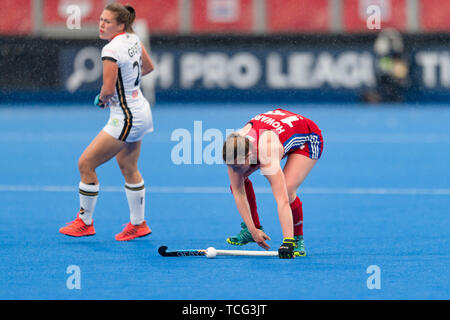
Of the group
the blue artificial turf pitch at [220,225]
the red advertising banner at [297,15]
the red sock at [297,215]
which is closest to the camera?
the blue artificial turf pitch at [220,225]

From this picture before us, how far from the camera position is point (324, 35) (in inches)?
853

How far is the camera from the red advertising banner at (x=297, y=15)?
27656 millimetres

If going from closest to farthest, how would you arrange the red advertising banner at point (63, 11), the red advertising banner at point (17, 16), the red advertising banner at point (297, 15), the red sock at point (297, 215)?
the red sock at point (297, 215) < the red advertising banner at point (17, 16) < the red advertising banner at point (63, 11) < the red advertising banner at point (297, 15)

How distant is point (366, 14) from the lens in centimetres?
2741

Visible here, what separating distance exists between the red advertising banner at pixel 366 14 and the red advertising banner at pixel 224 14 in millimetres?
2859

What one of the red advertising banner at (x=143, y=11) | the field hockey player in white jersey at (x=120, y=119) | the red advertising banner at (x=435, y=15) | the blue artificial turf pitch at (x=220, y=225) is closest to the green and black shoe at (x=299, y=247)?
the blue artificial turf pitch at (x=220, y=225)

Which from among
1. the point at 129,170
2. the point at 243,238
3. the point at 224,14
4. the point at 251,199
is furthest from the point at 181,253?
the point at 224,14

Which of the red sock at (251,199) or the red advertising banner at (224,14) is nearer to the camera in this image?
the red sock at (251,199)

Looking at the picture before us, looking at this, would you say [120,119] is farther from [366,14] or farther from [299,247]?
[366,14]

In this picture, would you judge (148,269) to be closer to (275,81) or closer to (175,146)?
(175,146)

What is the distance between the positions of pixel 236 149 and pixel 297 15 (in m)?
22.2

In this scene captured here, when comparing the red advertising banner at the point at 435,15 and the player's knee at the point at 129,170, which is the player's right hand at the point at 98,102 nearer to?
the player's knee at the point at 129,170

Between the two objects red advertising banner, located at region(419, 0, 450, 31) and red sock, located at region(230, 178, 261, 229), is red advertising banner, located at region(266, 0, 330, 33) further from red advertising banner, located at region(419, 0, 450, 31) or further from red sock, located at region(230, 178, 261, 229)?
red sock, located at region(230, 178, 261, 229)
